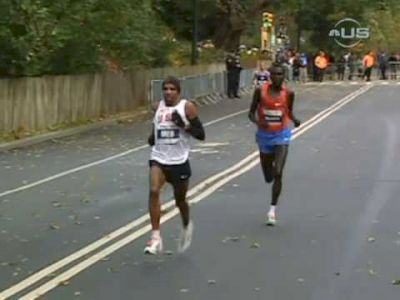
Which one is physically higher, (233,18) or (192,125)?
(233,18)

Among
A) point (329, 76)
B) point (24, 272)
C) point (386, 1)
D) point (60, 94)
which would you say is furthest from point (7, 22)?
point (329, 76)

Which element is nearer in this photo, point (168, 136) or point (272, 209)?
point (168, 136)

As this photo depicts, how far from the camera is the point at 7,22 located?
22547 mm

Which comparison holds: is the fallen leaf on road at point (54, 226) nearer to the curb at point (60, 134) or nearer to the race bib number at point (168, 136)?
the race bib number at point (168, 136)

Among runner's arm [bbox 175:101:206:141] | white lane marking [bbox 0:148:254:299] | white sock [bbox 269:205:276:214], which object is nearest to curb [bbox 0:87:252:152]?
white lane marking [bbox 0:148:254:299]

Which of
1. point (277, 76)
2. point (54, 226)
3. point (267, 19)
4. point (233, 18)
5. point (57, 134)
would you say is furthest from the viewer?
point (267, 19)

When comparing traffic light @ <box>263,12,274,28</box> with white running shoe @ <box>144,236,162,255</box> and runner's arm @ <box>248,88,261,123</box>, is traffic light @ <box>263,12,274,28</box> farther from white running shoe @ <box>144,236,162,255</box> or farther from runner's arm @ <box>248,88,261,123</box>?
white running shoe @ <box>144,236,162,255</box>

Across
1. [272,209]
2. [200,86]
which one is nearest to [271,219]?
[272,209]

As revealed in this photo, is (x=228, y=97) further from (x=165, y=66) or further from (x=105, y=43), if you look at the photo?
(x=105, y=43)

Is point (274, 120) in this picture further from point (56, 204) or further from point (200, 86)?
point (200, 86)

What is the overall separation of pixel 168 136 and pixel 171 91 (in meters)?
0.40

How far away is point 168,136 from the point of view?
8.81 meters

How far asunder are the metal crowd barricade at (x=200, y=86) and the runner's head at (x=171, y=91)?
20470 mm

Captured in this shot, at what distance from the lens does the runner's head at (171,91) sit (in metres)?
8.69
